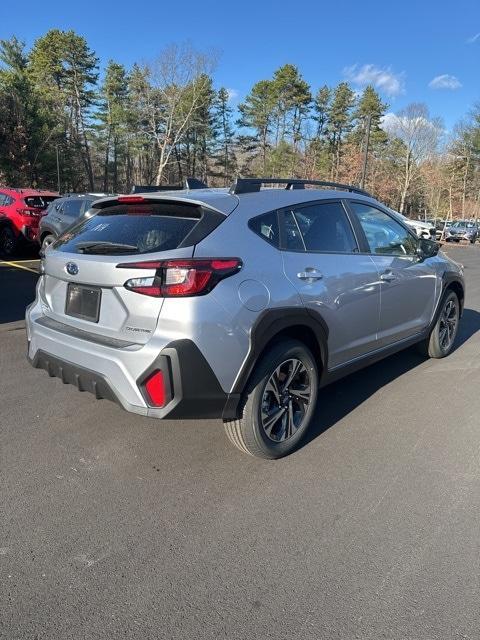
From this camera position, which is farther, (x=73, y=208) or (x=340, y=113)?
(x=340, y=113)

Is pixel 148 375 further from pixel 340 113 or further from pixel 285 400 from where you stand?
pixel 340 113

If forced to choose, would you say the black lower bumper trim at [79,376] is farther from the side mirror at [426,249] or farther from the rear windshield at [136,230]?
the side mirror at [426,249]

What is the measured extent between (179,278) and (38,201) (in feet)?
34.7

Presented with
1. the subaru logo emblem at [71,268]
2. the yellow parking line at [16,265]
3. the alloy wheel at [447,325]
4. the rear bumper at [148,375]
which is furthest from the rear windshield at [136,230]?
the yellow parking line at [16,265]

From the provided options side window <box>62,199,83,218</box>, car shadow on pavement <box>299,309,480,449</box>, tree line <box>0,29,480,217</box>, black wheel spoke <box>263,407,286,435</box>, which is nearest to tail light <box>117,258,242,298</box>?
black wheel spoke <box>263,407,286,435</box>

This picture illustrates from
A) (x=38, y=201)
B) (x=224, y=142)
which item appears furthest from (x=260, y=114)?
(x=38, y=201)

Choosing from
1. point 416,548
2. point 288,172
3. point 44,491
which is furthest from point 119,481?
point 288,172

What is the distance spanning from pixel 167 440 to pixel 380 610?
1.76 metres

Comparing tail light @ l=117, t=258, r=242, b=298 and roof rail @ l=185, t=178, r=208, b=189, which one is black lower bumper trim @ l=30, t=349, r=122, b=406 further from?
roof rail @ l=185, t=178, r=208, b=189

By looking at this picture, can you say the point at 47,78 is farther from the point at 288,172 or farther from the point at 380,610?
the point at 380,610

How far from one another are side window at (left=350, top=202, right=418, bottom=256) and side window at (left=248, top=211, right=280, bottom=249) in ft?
3.58

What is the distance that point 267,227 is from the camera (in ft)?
9.93

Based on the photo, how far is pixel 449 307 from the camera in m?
5.41

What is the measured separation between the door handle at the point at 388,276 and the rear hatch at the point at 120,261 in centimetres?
169
